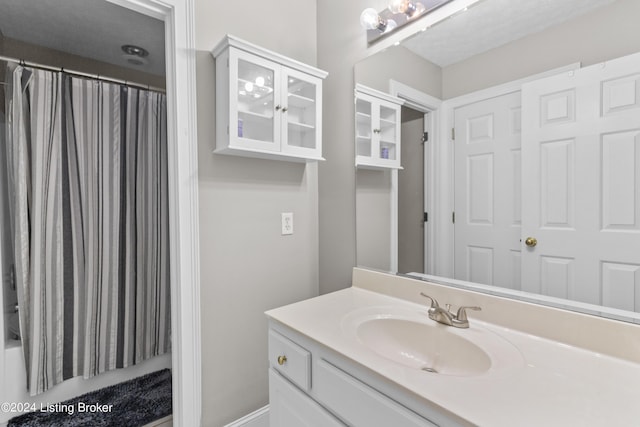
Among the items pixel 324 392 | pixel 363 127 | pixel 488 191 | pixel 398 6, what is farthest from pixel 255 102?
pixel 324 392

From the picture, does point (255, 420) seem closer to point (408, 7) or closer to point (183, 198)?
point (183, 198)

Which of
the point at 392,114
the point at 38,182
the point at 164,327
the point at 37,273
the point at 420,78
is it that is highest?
the point at 420,78

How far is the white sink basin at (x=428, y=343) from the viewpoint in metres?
0.84

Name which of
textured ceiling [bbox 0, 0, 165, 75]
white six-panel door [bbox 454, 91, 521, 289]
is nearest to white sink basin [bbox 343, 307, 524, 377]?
white six-panel door [bbox 454, 91, 521, 289]

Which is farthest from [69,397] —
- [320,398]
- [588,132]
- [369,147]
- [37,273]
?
[588,132]

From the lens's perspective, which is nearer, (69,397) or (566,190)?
(566,190)

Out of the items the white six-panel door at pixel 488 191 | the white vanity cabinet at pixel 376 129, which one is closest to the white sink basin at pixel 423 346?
the white six-panel door at pixel 488 191

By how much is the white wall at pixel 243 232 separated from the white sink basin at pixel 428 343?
0.64m

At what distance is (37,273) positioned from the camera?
1.73m

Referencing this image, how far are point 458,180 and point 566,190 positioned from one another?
13.0 inches

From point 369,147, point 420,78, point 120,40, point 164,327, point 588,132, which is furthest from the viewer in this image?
point 164,327

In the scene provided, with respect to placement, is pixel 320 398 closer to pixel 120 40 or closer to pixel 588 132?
pixel 588 132

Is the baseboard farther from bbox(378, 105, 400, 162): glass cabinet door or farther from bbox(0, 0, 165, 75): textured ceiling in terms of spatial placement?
bbox(0, 0, 165, 75): textured ceiling

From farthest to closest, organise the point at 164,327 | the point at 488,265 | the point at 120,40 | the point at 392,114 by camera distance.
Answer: the point at 164,327, the point at 120,40, the point at 392,114, the point at 488,265
